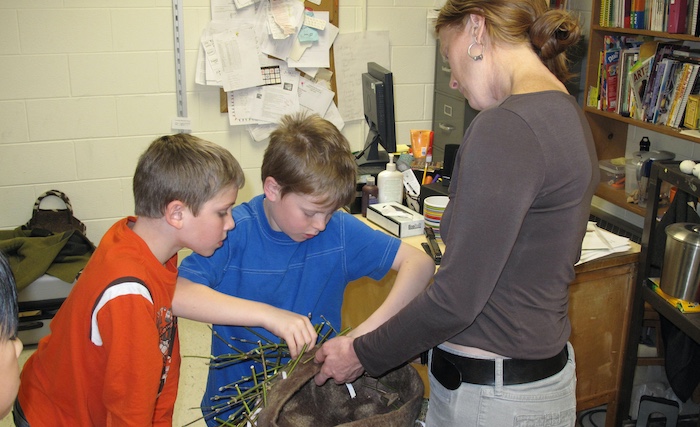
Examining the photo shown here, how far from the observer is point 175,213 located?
1.42 metres

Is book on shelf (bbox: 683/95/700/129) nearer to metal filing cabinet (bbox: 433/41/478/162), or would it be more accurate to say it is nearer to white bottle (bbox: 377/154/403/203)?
metal filing cabinet (bbox: 433/41/478/162)

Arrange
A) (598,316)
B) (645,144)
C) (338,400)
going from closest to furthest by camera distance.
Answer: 1. (338,400)
2. (598,316)
3. (645,144)

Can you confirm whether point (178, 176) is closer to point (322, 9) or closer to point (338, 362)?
point (338, 362)

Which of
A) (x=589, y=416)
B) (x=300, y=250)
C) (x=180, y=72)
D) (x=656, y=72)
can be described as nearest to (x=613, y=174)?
(x=656, y=72)

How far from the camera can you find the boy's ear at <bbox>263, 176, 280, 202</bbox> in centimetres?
158

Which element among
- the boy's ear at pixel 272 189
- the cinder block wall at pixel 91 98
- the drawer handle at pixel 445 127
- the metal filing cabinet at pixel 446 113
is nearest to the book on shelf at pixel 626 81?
the cinder block wall at pixel 91 98

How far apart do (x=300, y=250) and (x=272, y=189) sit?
161 millimetres

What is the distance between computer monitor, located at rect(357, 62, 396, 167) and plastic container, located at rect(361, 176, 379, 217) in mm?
253

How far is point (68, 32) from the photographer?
347 centimetres

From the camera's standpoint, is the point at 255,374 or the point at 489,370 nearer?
the point at 489,370

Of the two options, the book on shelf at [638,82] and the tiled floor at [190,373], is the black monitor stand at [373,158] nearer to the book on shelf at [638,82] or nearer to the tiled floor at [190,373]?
the tiled floor at [190,373]

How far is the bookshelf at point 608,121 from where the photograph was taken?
3.22m

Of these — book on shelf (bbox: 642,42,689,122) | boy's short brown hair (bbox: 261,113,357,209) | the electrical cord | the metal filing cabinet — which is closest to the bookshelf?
book on shelf (bbox: 642,42,689,122)

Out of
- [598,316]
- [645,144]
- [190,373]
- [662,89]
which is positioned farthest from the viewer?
[645,144]
